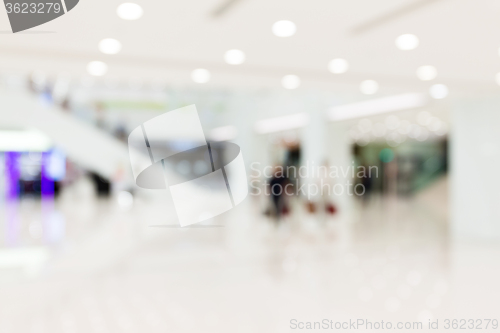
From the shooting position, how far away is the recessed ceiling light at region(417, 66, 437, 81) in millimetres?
7984

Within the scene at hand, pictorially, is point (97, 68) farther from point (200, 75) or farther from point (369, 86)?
point (369, 86)

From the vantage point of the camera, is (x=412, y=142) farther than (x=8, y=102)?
Yes

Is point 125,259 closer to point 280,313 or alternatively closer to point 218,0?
point 280,313

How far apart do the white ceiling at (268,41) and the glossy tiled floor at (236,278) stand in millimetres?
3495

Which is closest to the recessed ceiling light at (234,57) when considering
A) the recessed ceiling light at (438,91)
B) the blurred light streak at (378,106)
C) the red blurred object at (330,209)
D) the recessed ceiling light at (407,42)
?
the recessed ceiling light at (407,42)

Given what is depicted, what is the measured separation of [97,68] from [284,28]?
147 inches

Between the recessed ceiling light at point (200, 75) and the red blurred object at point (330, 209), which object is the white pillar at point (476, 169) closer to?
the red blurred object at point (330, 209)

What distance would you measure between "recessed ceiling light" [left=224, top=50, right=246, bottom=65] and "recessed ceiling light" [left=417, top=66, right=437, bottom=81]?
10.4 ft

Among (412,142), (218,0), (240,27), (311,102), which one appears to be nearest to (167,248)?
(240,27)

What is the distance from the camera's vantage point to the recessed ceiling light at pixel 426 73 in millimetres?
7984

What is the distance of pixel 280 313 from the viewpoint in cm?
541

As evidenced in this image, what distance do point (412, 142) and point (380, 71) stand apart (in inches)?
951

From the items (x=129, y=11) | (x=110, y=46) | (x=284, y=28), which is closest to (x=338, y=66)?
(x=284, y=28)

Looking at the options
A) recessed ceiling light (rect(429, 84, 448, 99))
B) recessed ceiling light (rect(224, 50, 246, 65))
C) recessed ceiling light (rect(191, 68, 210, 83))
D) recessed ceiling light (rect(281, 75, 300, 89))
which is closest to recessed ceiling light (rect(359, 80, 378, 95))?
recessed ceiling light (rect(429, 84, 448, 99))
